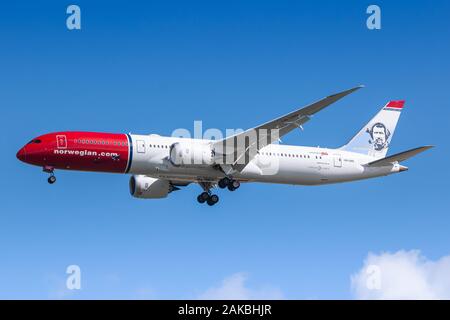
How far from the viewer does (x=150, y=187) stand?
66.1 m

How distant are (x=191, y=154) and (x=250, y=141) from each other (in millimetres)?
3983

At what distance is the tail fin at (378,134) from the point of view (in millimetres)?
67438

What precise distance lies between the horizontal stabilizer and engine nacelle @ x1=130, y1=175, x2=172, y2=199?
14190mm

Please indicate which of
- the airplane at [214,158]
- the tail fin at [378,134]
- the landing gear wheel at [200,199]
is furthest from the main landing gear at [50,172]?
the tail fin at [378,134]

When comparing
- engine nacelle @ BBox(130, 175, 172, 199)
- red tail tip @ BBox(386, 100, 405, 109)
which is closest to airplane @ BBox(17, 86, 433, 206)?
engine nacelle @ BBox(130, 175, 172, 199)

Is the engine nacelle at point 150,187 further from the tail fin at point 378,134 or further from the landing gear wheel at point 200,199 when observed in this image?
the tail fin at point 378,134

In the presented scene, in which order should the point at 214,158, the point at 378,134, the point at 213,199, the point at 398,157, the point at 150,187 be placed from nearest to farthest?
1. the point at 214,158
2. the point at 398,157
3. the point at 213,199
4. the point at 150,187
5. the point at 378,134

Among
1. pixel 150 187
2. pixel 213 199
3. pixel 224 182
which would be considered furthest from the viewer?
pixel 150 187

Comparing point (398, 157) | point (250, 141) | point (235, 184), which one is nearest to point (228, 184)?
point (235, 184)

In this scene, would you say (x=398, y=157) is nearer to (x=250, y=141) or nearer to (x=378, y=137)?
(x=378, y=137)

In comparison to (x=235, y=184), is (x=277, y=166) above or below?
above

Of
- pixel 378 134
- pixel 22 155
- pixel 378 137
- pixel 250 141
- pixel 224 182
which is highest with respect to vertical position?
pixel 378 134

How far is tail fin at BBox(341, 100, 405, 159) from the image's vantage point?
67.4 metres

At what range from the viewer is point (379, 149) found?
2687 inches
